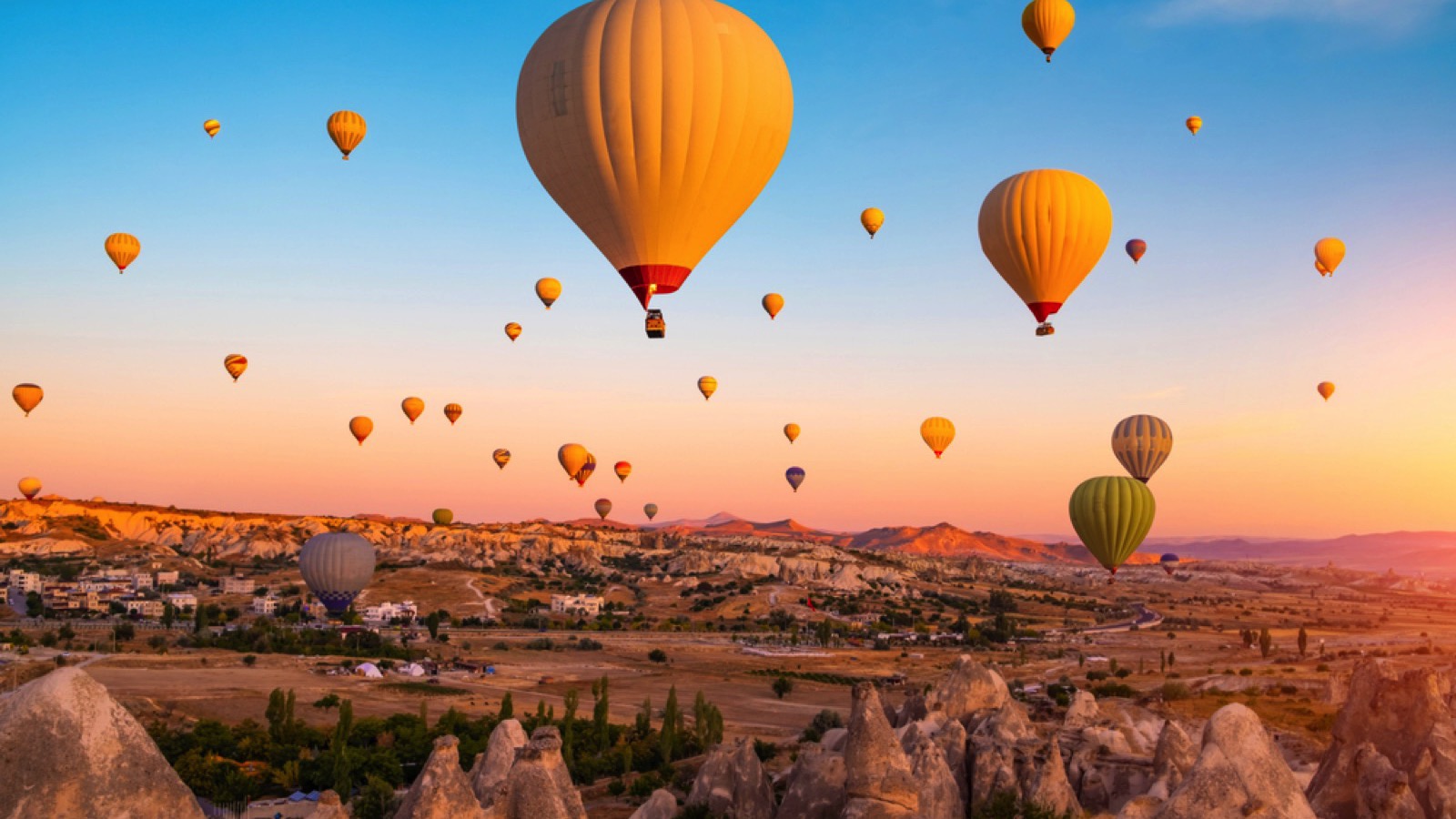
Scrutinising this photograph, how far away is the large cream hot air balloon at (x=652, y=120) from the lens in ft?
107

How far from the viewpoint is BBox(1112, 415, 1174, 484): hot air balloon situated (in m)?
64.6

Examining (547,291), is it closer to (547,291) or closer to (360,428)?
(547,291)

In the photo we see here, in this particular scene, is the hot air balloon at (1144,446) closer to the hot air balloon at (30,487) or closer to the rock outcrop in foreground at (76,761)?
the rock outcrop in foreground at (76,761)

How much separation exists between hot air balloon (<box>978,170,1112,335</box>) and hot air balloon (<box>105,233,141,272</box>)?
54.2 meters

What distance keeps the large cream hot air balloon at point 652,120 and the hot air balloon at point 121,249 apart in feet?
160

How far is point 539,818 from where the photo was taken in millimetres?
18859

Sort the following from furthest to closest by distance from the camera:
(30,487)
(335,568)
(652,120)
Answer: (30,487), (335,568), (652,120)

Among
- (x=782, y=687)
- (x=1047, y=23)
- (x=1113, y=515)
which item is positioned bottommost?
(x=782, y=687)

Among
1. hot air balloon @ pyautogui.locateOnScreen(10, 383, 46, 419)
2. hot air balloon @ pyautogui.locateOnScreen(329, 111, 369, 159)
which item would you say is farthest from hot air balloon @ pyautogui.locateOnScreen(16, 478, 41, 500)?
hot air balloon @ pyautogui.locateOnScreen(329, 111, 369, 159)

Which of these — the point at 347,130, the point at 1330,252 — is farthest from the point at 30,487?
the point at 1330,252

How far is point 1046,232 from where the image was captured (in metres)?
48.0

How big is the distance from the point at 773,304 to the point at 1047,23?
24.9 meters

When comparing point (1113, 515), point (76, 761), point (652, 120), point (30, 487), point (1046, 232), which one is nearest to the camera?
point (76, 761)

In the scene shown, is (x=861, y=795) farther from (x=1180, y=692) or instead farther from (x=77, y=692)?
(x=1180, y=692)
